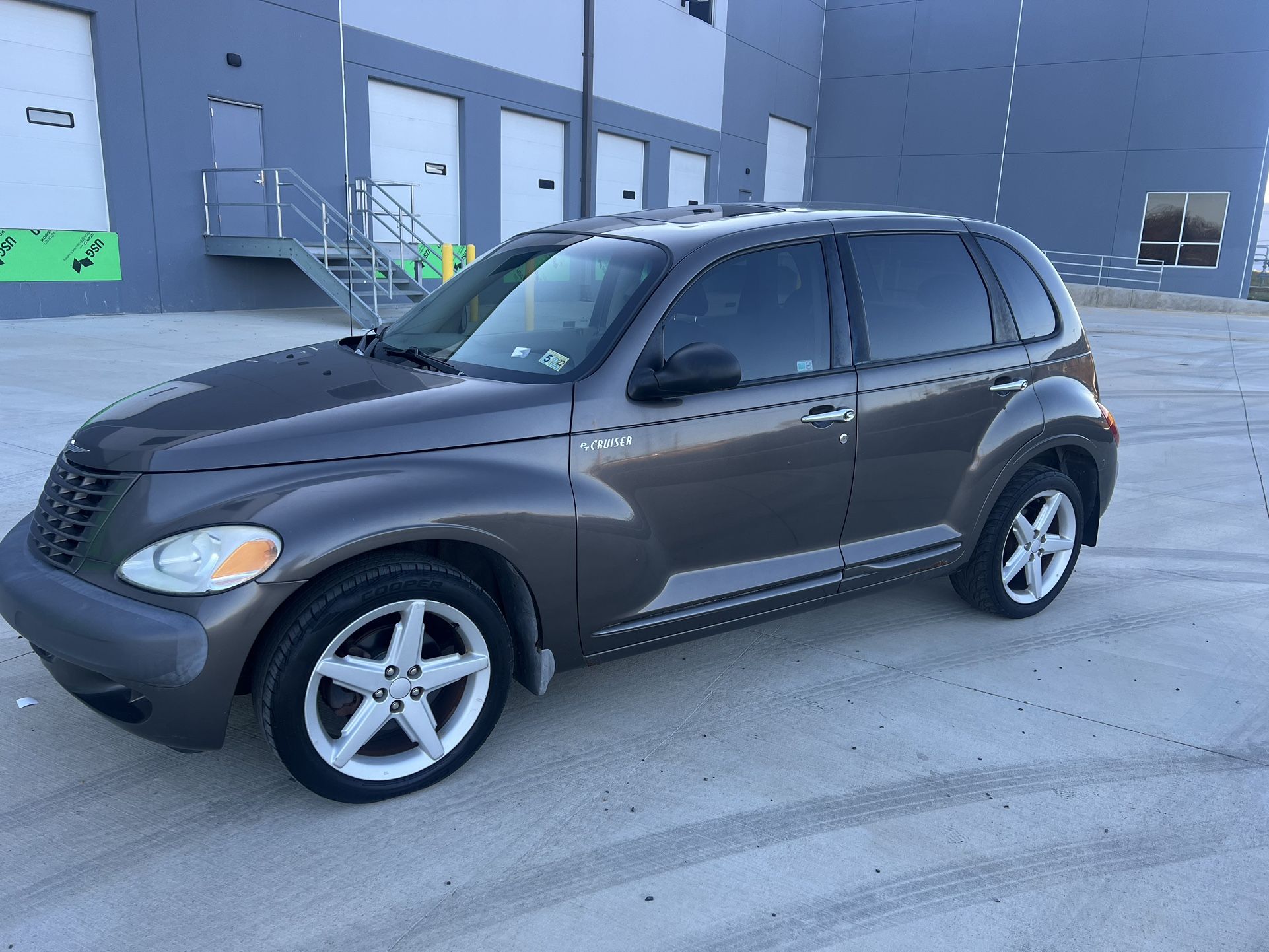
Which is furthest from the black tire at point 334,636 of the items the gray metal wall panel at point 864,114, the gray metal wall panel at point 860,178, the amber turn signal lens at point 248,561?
the gray metal wall panel at point 864,114

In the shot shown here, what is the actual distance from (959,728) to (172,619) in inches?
107

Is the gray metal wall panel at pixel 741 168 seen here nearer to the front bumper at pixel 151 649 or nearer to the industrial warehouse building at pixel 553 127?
the industrial warehouse building at pixel 553 127

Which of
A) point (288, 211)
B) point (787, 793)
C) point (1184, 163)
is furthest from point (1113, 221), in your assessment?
point (787, 793)

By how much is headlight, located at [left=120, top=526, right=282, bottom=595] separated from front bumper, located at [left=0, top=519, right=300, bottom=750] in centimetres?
4

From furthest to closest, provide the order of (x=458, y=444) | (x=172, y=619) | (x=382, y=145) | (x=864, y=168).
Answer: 1. (x=864, y=168)
2. (x=382, y=145)
3. (x=458, y=444)
4. (x=172, y=619)

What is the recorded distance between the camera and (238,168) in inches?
645

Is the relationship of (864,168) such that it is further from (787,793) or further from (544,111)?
(787,793)

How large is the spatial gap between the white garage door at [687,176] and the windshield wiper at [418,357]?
24615 mm

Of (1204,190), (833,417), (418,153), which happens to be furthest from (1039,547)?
(1204,190)

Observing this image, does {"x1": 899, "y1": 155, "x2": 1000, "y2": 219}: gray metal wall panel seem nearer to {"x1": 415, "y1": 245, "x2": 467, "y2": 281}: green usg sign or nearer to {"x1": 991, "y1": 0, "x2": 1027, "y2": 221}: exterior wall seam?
{"x1": 991, "y1": 0, "x2": 1027, "y2": 221}: exterior wall seam

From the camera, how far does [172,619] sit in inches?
102

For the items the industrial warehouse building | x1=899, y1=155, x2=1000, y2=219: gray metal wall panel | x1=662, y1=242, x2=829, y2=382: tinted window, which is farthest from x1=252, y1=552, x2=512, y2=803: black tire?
x1=899, y1=155, x2=1000, y2=219: gray metal wall panel

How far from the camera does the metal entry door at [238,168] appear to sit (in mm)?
16188

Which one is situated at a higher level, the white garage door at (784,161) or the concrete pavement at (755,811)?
the white garage door at (784,161)
